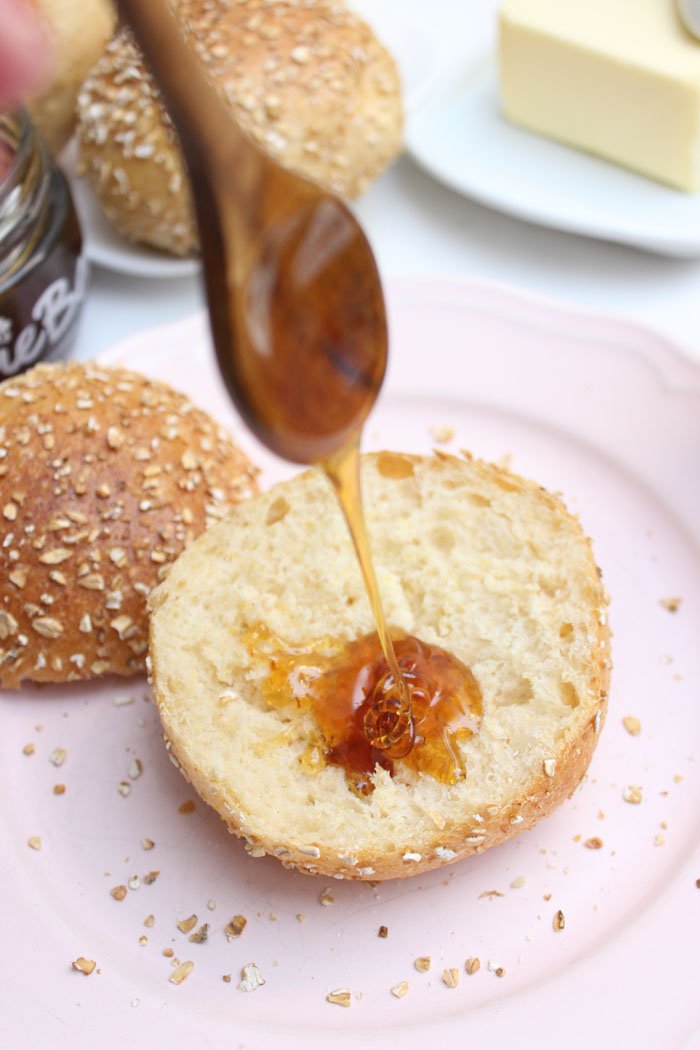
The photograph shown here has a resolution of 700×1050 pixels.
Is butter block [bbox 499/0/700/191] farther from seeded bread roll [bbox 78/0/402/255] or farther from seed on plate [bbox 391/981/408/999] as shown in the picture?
seed on plate [bbox 391/981/408/999]

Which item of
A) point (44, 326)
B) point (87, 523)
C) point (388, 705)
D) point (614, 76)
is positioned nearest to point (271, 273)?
point (388, 705)

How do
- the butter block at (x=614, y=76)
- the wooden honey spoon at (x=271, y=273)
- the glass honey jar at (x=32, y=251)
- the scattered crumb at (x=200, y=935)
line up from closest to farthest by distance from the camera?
1. the wooden honey spoon at (x=271, y=273)
2. the scattered crumb at (x=200, y=935)
3. the glass honey jar at (x=32, y=251)
4. the butter block at (x=614, y=76)

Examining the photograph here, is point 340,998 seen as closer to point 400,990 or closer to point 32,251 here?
point 400,990

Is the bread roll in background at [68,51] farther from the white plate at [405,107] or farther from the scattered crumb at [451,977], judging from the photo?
the scattered crumb at [451,977]

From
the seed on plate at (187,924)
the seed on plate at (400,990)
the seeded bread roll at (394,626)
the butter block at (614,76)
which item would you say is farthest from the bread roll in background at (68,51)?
the seed on plate at (400,990)

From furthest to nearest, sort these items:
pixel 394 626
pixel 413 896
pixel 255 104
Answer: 1. pixel 255 104
2. pixel 394 626
3. pixel 413 896
